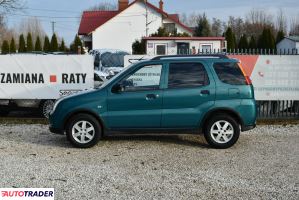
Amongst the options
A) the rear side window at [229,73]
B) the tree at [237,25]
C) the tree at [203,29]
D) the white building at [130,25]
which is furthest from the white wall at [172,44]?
the tree at [237,25]

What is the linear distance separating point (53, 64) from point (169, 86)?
5.25 metres

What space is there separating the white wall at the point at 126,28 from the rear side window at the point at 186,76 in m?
41.4

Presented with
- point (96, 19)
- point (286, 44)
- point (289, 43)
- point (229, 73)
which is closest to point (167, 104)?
point (229, 73)

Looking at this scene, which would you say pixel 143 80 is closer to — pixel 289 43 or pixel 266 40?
pixel 266 40

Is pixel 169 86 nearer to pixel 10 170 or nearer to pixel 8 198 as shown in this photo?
pixel 10 170

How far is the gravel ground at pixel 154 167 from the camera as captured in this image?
18.6 ft

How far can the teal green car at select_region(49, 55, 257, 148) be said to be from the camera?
26.5ft

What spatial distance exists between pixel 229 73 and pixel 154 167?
2626 mm

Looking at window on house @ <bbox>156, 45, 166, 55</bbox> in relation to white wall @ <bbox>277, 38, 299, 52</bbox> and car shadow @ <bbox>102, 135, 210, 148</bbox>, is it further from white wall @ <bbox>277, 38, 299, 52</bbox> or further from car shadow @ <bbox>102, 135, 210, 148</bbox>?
car shadow @ <bbox>102, 135, 210, 148</bbox>

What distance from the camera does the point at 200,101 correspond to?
8070 millimetres

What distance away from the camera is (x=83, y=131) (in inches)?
321

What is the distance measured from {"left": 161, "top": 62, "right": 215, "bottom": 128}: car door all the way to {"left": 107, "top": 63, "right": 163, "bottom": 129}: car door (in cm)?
18

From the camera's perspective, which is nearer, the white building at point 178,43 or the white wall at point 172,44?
the white wall at point 172,44

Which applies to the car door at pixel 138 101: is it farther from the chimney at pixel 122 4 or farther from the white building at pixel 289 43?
the chimney at pixel 122 4
